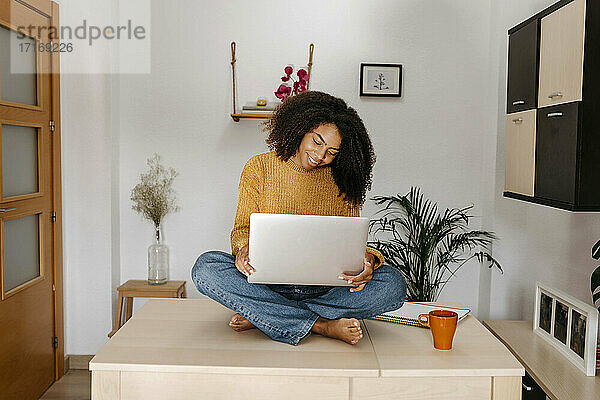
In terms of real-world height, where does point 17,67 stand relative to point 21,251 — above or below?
above

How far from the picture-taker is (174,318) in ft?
8.39

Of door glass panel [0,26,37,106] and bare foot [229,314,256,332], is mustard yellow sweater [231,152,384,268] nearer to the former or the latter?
bare foot [229,314,256,332]

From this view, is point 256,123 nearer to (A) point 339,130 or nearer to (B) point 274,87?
(B) point 274,87

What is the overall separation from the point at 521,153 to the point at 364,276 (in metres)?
1.10

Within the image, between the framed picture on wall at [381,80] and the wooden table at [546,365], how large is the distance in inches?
58.1

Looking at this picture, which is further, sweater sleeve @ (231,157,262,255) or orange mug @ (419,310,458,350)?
sweater sleeve @ (231,157,262,255)

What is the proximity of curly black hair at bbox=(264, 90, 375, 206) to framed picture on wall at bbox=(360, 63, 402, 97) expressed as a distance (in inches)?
59.3

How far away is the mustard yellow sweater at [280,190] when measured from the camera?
2430 mm

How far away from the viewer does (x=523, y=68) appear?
9.48 ft

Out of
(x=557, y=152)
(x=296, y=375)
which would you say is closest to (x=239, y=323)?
(x=296, y=375)

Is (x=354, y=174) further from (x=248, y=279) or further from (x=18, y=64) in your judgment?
(x=18, y=64)

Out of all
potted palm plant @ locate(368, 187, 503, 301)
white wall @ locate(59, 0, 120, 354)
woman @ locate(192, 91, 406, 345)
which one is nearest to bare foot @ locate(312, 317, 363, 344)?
woman @ locate(192, 91, 406, 345)

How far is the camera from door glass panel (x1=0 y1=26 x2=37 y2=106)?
3064mm

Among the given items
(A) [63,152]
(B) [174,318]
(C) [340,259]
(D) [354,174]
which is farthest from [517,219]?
(A) [63,152]
